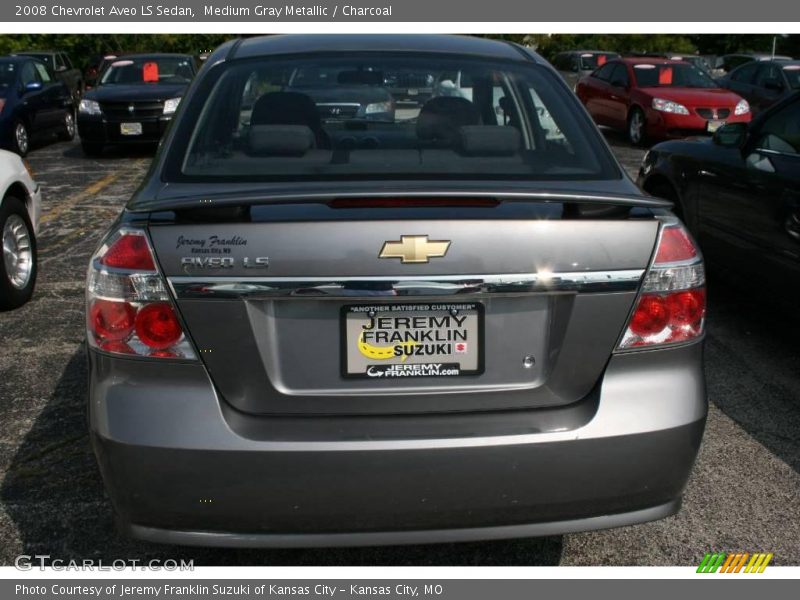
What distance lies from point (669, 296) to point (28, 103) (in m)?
13.6

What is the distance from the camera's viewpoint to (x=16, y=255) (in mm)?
6070

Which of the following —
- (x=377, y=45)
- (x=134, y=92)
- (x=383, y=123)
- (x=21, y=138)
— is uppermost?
(x=377, y=45)

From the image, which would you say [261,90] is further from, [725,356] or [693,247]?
[725,356]

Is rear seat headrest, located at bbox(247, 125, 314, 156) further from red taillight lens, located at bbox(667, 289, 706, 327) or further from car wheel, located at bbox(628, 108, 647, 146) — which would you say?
car wheel, located at bbox(628, 108, 647, 146)

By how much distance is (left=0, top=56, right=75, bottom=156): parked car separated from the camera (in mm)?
13673

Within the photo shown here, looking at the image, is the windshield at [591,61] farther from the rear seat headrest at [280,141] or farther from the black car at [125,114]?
the rear seat headrest at [280,141]

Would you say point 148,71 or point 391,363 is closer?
point 391,363

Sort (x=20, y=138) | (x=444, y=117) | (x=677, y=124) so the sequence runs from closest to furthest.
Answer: (x=444, y=117), (x=20, y=138), (x=677, y=124)

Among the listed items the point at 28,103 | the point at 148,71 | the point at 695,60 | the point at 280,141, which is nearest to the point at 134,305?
the point at 280,141

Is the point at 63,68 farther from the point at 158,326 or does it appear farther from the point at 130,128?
the point at 158,326

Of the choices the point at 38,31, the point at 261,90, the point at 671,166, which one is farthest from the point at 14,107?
the point at 38,31

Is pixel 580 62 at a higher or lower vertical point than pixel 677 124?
lower

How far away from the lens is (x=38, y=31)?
94.1ft

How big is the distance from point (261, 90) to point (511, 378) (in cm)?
165
